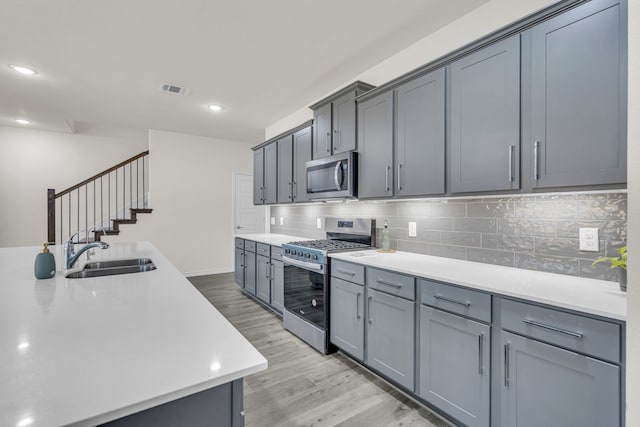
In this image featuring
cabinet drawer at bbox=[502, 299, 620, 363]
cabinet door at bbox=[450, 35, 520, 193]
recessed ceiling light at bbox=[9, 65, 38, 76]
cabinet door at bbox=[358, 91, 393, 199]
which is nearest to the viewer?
cabinet drawer at bbox=[502, 299, 620, 363]

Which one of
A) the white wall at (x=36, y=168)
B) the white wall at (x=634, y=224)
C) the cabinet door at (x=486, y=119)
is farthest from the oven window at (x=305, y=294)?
the white wall at (x=36, y=168)

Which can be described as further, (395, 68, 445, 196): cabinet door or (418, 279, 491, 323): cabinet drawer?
(395, 68, 445, 196): cabinet door

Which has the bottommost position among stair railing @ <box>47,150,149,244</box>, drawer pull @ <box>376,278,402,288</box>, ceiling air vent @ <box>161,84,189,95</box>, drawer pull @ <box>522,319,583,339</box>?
drawer pull @ <box>522,319,583,339</box>

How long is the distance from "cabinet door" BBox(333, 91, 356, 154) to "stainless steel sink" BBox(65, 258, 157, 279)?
1948 millimetres

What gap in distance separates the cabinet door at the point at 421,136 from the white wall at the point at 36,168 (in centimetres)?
543

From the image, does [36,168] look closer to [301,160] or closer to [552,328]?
[301,160]

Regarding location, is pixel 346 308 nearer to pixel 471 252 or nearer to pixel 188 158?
pixel 471 252

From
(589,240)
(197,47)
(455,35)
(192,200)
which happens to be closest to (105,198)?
(192,200)

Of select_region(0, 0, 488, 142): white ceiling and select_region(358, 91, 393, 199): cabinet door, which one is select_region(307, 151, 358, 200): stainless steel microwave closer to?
select_region(358, 91, 393, 199): cabinet door

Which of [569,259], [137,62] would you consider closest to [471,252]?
[569,259]

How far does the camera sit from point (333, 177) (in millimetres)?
2982

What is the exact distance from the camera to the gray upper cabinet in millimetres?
2834

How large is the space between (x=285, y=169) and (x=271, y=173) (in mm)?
416

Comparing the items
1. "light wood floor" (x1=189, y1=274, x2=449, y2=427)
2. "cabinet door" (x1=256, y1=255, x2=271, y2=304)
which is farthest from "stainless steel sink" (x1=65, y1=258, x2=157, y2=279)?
"cabinet door" (x1=256, y1=255, x2=271, y2=304)
